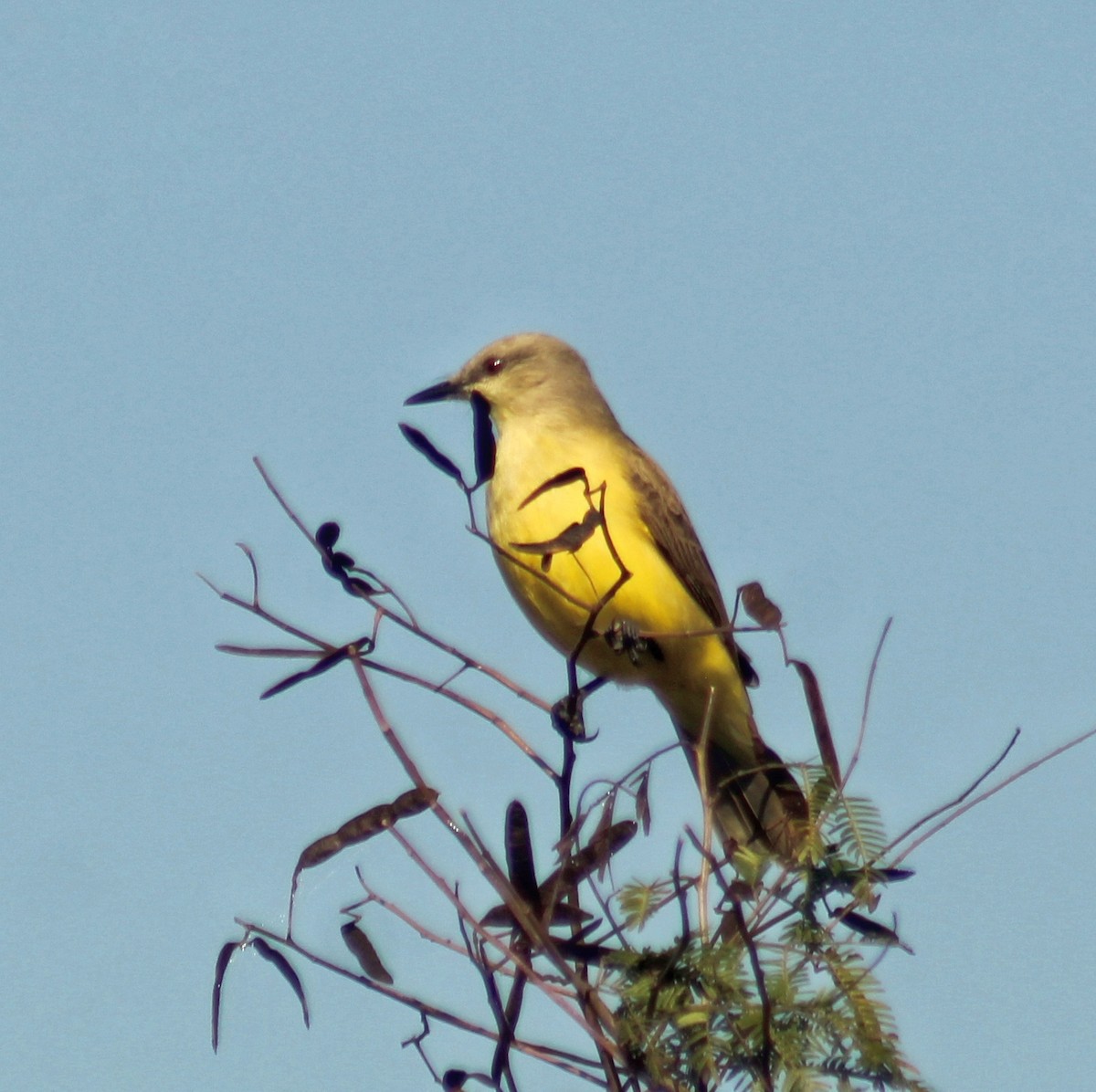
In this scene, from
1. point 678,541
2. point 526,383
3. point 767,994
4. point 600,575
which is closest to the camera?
point 767,994

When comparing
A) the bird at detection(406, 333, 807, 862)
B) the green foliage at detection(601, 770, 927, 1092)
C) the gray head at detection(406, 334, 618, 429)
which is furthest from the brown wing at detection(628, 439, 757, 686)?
the green foliage at detection(601, 770, 927, 1092)

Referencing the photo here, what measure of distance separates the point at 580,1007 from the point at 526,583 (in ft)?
11.3

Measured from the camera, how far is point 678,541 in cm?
692

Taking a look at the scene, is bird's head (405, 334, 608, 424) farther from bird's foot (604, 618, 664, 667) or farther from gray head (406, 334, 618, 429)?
bird's foot (604, 618, 664, 667)

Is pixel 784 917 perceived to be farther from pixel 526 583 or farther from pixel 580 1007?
pixel 526 583

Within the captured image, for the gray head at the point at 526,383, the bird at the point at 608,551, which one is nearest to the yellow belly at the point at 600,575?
the bird at the point at 608,551

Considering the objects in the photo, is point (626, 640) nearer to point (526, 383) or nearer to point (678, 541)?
point (678, 541)

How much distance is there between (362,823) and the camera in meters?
3.09

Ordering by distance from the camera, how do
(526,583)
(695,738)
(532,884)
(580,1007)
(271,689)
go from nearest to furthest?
1. (580,1007)
2. (532,884)
3. (271,689)
4. (526,583)
5. (695,738)

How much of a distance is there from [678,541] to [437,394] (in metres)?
1.26

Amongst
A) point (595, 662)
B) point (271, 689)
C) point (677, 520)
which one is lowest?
point (271, 689)

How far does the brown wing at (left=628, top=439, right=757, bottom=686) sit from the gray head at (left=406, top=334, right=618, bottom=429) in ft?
1.27

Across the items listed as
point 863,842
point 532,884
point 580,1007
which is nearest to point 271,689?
point 532,884

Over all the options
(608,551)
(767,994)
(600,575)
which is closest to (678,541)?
(608,551)
